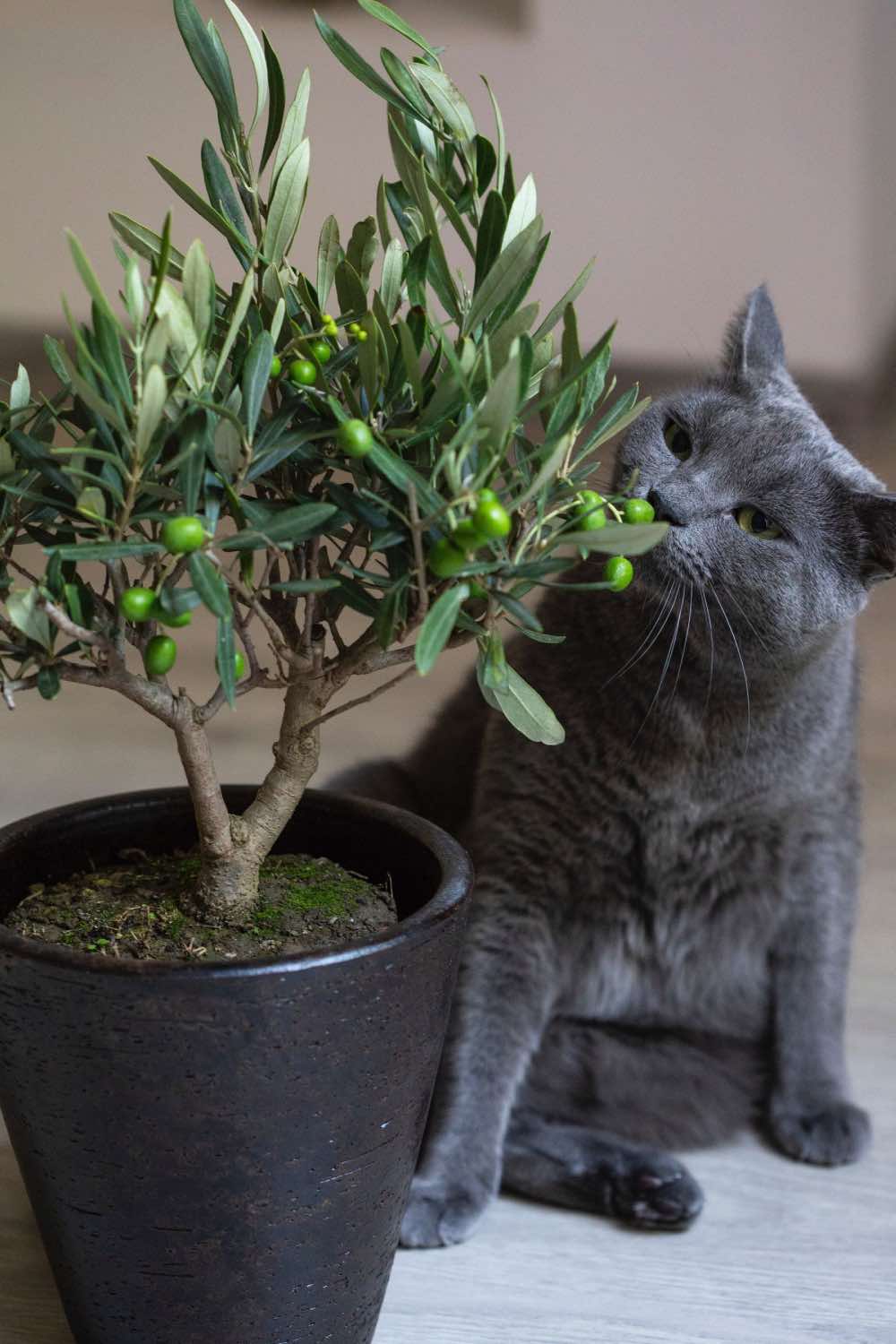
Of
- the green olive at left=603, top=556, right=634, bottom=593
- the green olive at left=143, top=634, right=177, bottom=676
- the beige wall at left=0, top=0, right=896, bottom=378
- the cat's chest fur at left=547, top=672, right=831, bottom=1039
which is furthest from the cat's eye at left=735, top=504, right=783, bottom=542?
the beige wall at left=0, top=0, right=896, bottom=378

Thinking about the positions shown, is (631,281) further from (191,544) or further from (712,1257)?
(191,544)

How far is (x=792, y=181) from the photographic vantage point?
103 inches

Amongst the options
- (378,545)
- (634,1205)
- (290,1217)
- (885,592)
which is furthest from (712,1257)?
(885,592)

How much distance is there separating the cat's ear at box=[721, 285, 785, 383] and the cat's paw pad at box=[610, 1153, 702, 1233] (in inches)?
25.7

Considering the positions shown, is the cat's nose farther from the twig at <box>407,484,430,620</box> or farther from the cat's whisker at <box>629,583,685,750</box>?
the twig at <box>407,484,430,620</box>

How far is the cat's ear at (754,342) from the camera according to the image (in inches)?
48.2

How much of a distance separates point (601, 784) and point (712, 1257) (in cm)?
37

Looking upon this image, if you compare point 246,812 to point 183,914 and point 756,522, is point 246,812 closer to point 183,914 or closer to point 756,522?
point 183,914

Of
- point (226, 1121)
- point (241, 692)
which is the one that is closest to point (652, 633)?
point (241, 692)

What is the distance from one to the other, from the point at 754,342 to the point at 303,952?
2.33 ft

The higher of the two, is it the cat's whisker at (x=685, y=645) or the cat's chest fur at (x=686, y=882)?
the cat's whisker at (x=685, y=645)

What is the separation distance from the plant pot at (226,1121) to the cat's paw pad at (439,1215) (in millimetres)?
157

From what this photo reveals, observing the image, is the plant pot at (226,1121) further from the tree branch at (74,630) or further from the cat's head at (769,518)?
the cat's head at (769,518)

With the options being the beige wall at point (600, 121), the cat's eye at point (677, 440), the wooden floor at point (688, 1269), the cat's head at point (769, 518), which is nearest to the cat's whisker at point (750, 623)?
the cat's head at point (769, 518)
